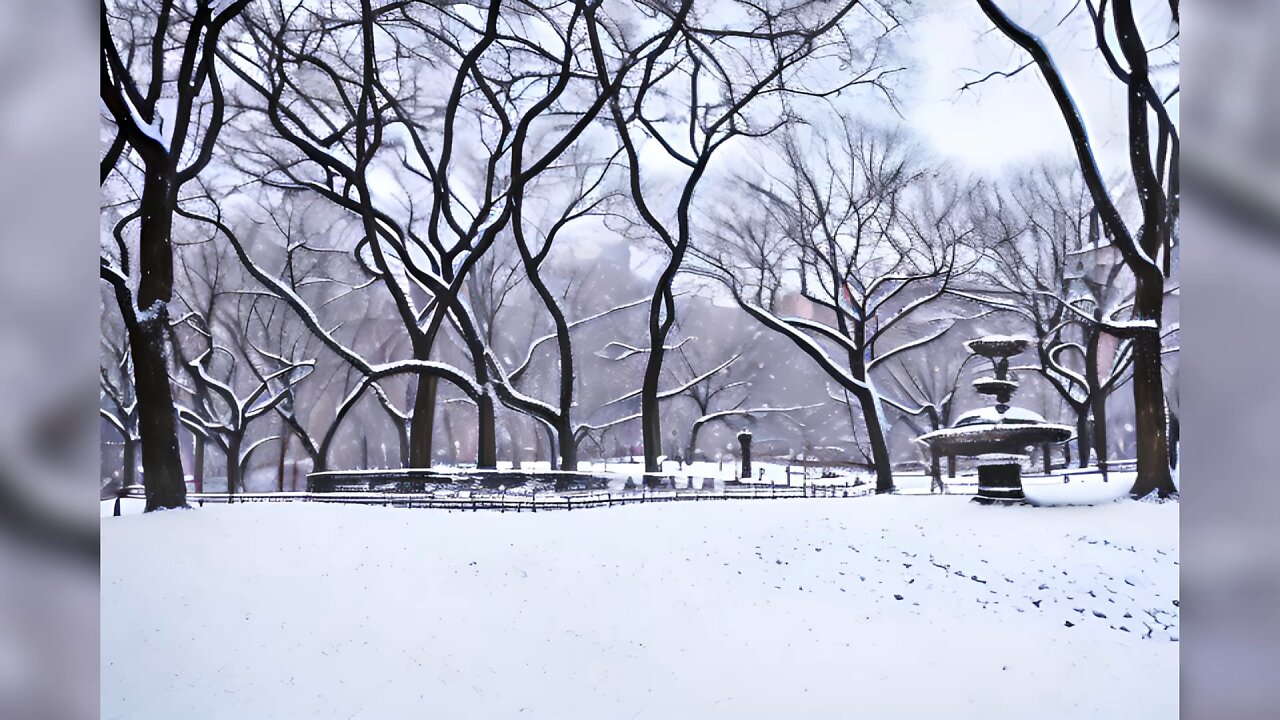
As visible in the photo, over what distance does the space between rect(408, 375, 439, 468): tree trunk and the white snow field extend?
293 cm

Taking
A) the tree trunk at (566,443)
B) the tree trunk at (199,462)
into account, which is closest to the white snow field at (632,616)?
the tree trunk at (566,443)

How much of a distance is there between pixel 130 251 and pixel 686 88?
7392 mm

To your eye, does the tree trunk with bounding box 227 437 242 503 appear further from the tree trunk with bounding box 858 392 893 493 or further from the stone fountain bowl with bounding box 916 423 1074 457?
Answer: the stone fountain bowl with bounding box 916 423 1074 457

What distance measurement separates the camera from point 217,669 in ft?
14.0

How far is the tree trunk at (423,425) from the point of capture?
926 cm

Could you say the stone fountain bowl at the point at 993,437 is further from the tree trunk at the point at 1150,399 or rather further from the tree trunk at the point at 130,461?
the tree trunk at the point at 130,461

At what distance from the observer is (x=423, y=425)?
9539 mm

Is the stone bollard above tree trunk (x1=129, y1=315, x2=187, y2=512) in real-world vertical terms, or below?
below

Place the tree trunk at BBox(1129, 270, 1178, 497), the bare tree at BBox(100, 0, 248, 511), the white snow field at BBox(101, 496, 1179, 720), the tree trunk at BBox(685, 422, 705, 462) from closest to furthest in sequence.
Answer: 1. the white snow field at BBox(101, 496, 1179, 720)
2. the bare tree at BBox(100, 0, 248, 511)
3. the tree trunk at BBox(1129, 270, 1178, 497)
4. the tree trunk at BBox(685, 422, 705, 462)

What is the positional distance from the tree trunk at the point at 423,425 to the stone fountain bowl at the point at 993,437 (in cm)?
632

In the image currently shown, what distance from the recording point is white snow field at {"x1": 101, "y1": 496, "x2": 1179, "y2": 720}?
4.11m
